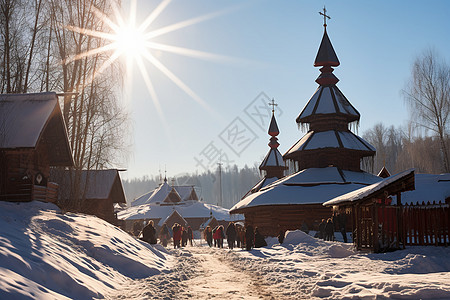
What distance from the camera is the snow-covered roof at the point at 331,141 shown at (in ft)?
107

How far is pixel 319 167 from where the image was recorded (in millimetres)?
33750

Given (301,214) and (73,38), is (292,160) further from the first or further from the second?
(73,38)

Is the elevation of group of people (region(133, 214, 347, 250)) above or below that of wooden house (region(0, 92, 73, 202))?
below

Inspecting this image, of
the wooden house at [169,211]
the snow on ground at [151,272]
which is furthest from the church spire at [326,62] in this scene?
the wooden house at [169,211]

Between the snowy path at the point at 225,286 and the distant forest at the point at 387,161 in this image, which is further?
the distant forest at the point at 387,161

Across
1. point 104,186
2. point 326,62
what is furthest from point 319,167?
point 104,186

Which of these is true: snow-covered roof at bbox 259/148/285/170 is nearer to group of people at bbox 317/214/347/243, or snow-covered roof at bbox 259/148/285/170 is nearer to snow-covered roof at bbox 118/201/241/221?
snow-covered roof at bbox 118/201/241/221

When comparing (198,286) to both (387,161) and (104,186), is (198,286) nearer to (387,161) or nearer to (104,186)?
(104,186)

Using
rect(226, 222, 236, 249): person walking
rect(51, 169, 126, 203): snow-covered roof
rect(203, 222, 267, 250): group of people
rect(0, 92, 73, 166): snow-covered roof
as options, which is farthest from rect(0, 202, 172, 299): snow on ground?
rect(51, 169, 126, 203): snow-covered roof

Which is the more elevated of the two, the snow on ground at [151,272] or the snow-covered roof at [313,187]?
the snow-covered roof at [313,187]

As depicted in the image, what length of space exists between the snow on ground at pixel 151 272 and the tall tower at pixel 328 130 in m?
16.9

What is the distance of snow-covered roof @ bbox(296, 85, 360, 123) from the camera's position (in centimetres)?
3416

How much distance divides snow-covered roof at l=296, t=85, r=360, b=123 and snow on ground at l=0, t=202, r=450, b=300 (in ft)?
61.7

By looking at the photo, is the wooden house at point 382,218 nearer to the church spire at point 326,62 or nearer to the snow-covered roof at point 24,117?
the snow-covered roof at point 24,117
